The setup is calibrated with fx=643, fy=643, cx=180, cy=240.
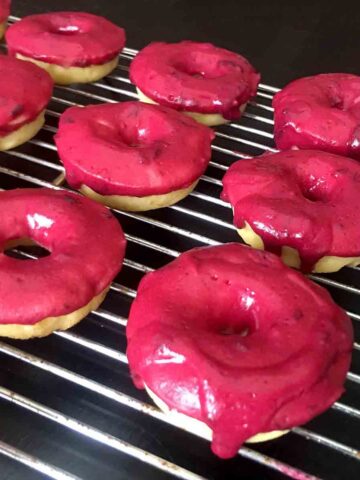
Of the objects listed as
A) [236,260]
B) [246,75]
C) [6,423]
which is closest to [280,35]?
[246,75]

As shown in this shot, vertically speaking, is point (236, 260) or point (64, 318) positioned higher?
point (236, 260)

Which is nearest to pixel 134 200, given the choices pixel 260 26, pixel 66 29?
pixel 66 29

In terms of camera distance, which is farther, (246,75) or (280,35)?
(280,35)

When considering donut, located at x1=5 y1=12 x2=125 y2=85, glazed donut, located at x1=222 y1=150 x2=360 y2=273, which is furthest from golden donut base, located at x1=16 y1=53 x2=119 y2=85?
glazed donut, located at x1=222 y1=150 x2=360 y2=273

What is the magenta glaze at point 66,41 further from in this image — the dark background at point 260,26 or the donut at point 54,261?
the donut at point 54,261

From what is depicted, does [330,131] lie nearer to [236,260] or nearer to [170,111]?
[170,111]

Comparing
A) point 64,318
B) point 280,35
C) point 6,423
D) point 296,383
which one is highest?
point 280,35

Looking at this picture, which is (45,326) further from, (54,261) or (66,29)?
(66,29)
